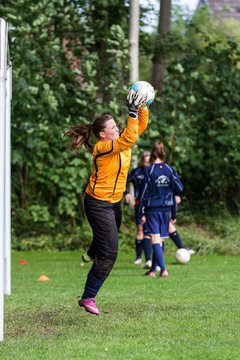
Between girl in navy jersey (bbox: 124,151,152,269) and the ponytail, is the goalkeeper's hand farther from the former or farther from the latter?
girl in navy jersey (bbox: 124,151,152,269)

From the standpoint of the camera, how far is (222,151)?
772 inches

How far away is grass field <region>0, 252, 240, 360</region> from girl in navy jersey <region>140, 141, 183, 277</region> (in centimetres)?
75

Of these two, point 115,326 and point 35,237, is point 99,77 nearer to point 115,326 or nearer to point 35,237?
point 35,237

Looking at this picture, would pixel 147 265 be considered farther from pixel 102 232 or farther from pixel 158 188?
pixel 102 232

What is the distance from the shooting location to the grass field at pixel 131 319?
21.5 ft

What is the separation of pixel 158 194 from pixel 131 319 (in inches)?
181

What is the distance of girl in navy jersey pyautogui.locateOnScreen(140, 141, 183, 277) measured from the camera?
12.4 metres

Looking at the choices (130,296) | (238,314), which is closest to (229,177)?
(130,296)

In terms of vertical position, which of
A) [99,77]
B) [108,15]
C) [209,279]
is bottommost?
[209,279]

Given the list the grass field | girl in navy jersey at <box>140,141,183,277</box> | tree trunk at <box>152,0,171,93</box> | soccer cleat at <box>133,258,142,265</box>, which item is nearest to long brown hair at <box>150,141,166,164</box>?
girl in navy jersey at <box>140,141,183,277</box>

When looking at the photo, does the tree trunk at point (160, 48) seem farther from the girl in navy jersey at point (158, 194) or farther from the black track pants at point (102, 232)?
the black track pants at point (102, 232)

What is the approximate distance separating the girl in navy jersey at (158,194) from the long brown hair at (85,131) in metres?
3.95

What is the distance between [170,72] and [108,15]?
201 cm

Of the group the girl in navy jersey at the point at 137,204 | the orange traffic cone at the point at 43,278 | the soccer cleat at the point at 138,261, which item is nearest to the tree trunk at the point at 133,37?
the girl in navy jersey at the point at 137,204
